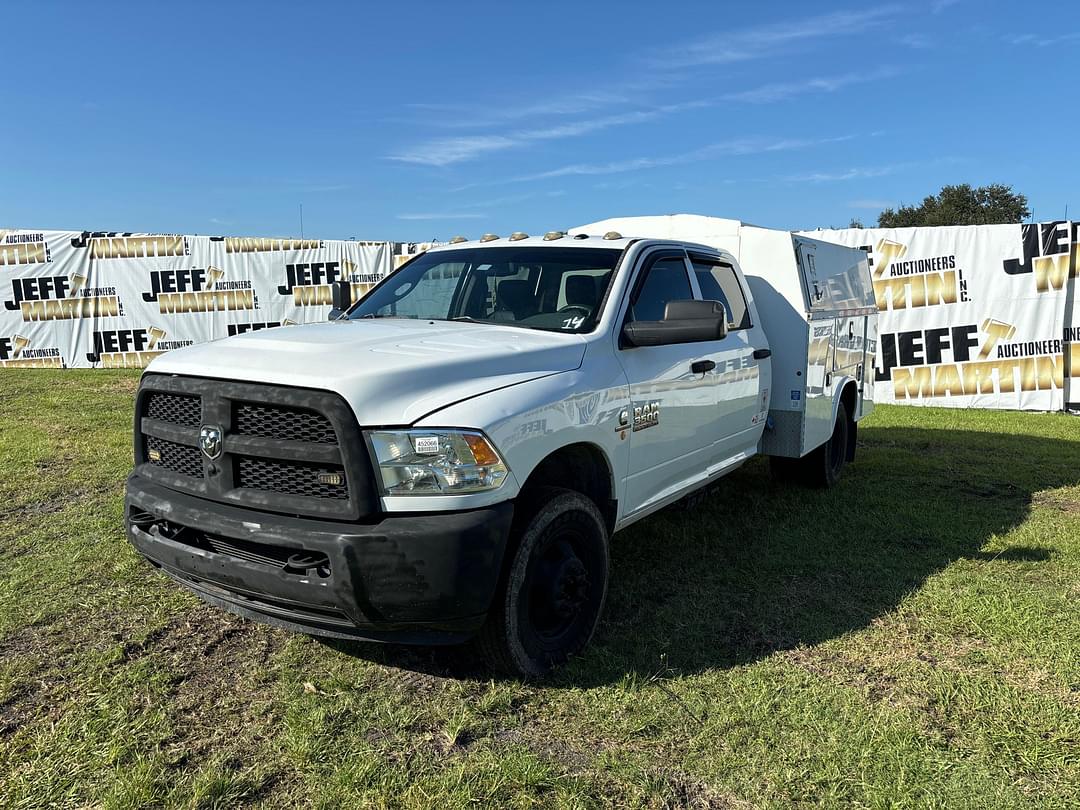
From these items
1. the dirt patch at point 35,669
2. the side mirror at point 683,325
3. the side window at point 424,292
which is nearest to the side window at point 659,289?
the side mirror at point 683,325

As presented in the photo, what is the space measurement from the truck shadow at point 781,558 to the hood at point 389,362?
1277 mm

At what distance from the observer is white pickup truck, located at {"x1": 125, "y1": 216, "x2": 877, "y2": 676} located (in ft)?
9.14

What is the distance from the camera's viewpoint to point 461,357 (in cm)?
312

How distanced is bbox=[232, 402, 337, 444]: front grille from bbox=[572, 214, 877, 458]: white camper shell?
130 inches

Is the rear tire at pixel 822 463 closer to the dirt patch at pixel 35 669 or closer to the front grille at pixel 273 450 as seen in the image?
the front grille at pixel 273 450

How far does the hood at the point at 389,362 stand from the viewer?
111 inches

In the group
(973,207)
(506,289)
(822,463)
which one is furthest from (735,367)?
(973,207)

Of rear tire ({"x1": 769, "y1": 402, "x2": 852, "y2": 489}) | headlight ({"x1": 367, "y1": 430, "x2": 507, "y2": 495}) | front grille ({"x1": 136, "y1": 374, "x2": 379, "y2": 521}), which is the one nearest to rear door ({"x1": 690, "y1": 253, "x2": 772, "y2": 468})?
rear tire ({"x1": 769, "y1": 402, "x2": 852, "y2": 489})

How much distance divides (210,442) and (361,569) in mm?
861

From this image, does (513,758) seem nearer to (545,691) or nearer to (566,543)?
(545,691)

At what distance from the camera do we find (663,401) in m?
4.11

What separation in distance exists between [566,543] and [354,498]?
107cm

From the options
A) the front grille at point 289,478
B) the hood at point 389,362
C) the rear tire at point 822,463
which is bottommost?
the rear tire at point 822,463

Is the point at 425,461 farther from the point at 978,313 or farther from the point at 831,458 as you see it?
the point at 978,313
